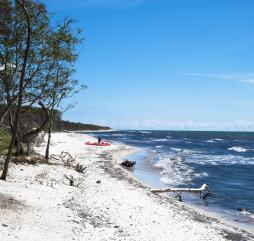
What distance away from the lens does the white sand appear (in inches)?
600

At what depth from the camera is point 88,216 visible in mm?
17969

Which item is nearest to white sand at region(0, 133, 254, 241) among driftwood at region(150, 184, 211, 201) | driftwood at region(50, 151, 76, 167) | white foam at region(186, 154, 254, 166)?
driftwood at region(150, 184, 211, 201)

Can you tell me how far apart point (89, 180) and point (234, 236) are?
35.6 feet

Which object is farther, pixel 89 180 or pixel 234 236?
pixel 89 180

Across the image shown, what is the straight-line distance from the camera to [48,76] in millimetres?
26578

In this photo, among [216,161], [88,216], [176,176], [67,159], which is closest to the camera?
[88,216]

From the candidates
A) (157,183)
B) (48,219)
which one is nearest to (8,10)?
(48,219)

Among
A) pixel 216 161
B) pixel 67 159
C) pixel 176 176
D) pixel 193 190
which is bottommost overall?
pixel 176 176

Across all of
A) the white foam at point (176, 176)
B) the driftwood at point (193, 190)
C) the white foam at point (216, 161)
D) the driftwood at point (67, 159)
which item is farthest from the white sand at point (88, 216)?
the white foam at point (216, 161)

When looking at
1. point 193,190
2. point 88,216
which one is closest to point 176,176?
point 193,190

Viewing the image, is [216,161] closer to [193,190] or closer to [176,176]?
[176,176]

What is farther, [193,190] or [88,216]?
[193,190]

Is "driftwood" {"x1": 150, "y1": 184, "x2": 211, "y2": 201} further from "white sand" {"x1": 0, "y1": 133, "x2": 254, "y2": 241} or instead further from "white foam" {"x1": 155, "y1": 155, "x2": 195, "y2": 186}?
"white foam" {"x1": 155, "y1": 155, "x2": 195, "y2": 186}

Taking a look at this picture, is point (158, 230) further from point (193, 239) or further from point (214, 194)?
point (214, 194)
